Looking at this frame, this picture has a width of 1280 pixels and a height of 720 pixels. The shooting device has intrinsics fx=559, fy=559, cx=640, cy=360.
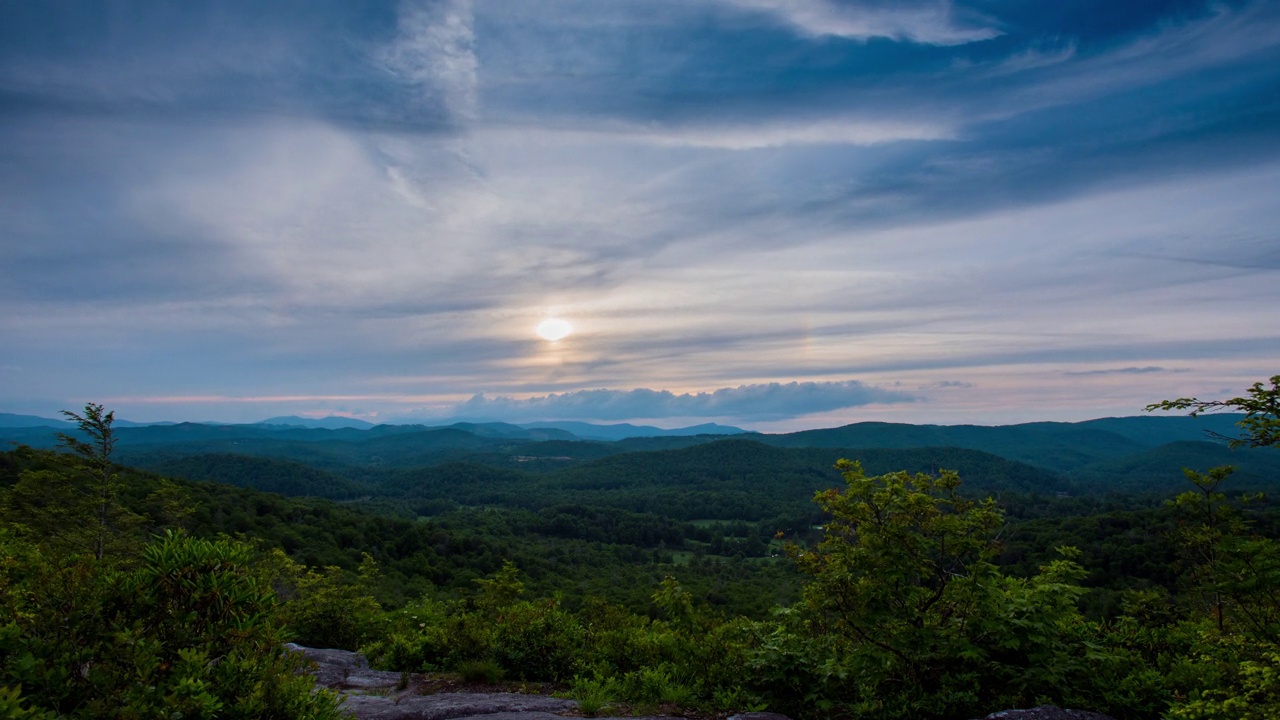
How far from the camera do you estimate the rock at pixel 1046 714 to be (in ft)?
18.0

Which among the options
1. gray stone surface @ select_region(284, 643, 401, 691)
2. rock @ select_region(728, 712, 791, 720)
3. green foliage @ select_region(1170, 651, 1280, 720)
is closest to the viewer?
green foliage @ select_region(1170, 651, 1280, 720)

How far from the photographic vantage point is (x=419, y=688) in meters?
9.27

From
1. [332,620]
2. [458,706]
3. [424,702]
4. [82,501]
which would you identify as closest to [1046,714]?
[458,706]

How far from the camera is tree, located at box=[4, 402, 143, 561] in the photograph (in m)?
14.6

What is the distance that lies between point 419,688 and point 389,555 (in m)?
67.5

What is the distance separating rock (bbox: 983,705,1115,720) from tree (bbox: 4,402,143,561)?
15.9 m

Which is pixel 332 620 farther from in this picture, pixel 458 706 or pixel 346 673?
pixel 458 706

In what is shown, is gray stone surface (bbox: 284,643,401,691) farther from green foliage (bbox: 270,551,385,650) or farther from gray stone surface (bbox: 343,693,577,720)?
green foliage (bbox: 270,551,385,650)

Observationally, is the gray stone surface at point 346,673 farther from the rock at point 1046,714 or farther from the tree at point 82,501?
the rock at point 1046,714

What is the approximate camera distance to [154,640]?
12.3 ft

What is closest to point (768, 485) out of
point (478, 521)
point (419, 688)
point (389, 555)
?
point (478, 521)

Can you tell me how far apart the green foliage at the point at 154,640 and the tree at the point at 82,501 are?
35.8 feet

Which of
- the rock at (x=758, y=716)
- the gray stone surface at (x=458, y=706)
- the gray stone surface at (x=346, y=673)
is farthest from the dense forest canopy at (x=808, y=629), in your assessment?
the gray stone surface at (x=458, y=706)

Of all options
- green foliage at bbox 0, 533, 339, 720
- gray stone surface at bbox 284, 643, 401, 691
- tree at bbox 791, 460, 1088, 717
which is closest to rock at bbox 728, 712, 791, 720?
tree at bbox 791, 460, 1088, 717
